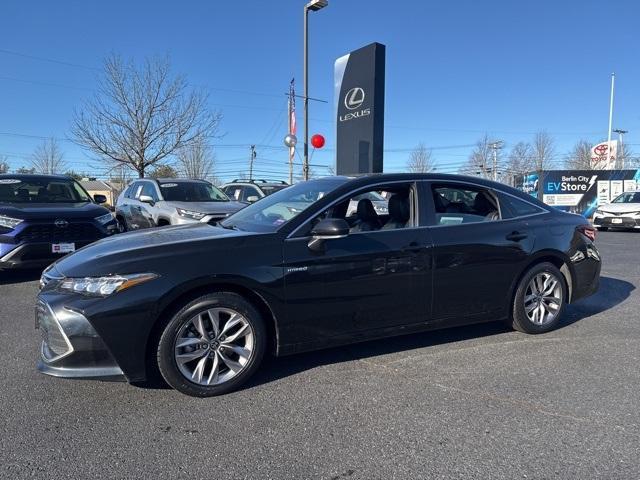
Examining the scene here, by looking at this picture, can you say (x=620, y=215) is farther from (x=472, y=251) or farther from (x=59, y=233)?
(x=59, y=233)

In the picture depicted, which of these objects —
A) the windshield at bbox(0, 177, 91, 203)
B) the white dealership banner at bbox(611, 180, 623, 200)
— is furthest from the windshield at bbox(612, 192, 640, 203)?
the windshield at bbox(0, 177, 91, 203)

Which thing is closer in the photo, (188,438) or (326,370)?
(188,438)

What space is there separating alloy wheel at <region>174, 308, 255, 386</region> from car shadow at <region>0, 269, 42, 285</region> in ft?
17.4

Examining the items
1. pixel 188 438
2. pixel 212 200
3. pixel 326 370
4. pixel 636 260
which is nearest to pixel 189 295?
pixel 188 438

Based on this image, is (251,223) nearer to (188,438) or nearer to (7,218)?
(188,438)

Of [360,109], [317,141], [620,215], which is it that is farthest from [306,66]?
[620,215]

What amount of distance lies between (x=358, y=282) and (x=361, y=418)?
107cm

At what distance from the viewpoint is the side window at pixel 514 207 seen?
4.75 meters

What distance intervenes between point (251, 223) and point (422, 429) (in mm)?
2180

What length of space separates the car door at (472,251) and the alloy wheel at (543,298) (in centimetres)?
29

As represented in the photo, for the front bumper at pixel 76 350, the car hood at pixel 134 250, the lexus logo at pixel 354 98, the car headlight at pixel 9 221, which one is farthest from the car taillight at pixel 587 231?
the lexus logo at pixel 354 98

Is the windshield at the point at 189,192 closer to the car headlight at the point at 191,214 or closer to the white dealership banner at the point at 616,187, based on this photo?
the car headlight at the point at 191,214

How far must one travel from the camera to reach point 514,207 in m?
4.80

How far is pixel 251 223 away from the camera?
13.8 feet
